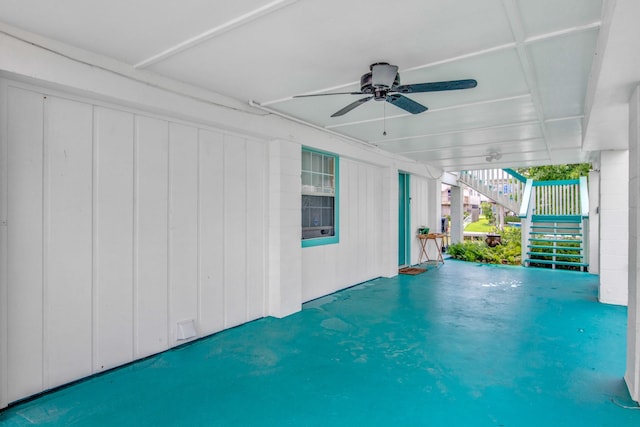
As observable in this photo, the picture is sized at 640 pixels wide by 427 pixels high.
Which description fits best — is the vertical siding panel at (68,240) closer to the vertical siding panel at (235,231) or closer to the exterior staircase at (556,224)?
the vertical siding panel at (235,231)

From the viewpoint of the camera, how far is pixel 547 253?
320 inches

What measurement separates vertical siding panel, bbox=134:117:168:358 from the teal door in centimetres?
571

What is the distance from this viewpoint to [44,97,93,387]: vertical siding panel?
8.68 feet

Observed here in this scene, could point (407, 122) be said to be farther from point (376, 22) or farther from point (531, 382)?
point (531, 382)

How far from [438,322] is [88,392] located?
3.48 m

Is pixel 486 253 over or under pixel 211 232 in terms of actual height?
under

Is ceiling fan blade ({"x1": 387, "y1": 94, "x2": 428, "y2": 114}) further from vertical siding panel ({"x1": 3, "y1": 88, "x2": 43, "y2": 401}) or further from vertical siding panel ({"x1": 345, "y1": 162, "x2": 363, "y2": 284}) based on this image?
vertical siding panel ({"x1": 345, "y1": 162, "x2": 363, "y2": 284})

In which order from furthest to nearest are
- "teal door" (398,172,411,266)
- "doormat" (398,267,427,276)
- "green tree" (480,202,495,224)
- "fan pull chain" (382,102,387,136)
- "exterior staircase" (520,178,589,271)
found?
1. "green tree" (480,202,495,224)
2. "teal door" (398,172,411,266)
3. "exterior staircase" (520,178,589,271)
4. "doormat" (398,267,427,276)
5. "fan pull chain" (382,102,387,136)

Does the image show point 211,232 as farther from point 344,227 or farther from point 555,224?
point 555,224

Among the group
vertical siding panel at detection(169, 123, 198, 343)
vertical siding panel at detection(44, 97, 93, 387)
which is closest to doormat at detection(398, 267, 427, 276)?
vertical siding panel at detection(169, 123, 198, 343)

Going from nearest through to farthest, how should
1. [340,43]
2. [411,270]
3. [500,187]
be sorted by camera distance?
1. [340,43]
2. [411,270]
3. [500,187]

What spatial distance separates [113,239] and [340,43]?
2.42 m

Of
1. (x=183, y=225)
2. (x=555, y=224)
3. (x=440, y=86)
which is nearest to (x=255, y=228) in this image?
(x=183, y=225)

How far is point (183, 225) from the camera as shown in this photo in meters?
3.52
